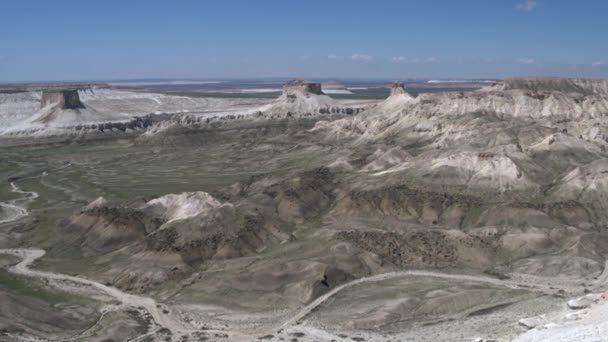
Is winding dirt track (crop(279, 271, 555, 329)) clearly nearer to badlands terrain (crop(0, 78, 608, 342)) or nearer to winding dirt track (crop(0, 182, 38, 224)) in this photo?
badlands terrain (crop(0, 78, 608, 342))

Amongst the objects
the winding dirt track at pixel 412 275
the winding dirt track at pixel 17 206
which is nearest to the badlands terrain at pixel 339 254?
the winding dirt track at pixel 412 275

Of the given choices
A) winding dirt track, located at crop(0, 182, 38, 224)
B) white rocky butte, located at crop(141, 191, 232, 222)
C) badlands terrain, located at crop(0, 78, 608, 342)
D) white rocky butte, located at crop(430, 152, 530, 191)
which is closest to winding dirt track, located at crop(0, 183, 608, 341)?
badlands terrain, located at crop(0, 78, 608, 342)

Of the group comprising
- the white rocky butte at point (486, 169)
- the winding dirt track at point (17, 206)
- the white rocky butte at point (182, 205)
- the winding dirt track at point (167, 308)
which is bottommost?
the winding dirt track at point (17, 206)

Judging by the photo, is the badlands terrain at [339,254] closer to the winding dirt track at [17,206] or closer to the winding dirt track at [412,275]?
the winding dirt track at [412,275]

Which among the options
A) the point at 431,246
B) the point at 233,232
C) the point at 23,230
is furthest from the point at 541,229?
the point at 23,230

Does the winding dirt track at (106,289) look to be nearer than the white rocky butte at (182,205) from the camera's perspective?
Yes

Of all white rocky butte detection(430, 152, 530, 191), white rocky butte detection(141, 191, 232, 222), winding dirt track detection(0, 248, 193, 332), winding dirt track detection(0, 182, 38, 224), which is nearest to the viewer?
winding dirt track detection(0, 248, 193, 332)

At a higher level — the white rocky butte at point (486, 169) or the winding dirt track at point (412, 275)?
the white rocky butte at point (486, 169)

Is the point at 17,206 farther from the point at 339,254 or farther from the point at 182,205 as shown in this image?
Result: the point at 339,254

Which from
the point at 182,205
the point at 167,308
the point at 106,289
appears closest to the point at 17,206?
the point at 182,205

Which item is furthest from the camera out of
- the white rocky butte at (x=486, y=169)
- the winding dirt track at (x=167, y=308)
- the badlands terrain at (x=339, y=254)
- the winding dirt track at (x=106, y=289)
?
the white rocky butte at (x=486, y=169)

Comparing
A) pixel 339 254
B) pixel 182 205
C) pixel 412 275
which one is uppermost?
pixel 182 205
